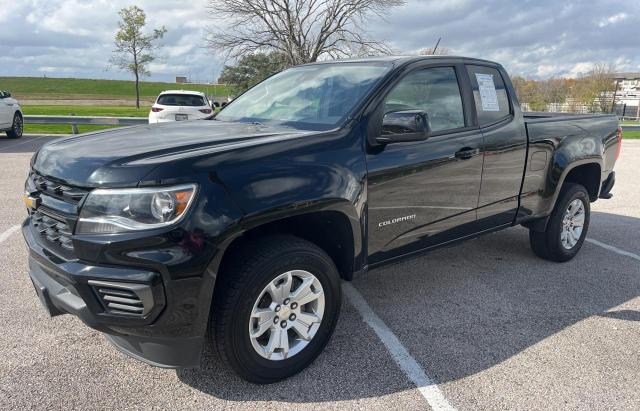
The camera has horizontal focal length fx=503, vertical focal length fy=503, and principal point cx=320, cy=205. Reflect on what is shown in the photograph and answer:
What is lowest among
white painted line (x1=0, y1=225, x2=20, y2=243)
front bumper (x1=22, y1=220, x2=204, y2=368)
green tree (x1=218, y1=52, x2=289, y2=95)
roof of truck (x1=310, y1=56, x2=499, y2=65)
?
white painted line (x1=0, y1=225, x2=20, y2=243)

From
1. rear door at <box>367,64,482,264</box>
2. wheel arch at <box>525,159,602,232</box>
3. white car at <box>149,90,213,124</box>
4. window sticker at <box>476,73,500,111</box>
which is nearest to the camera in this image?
rear door at <box>367,64,482,264</box>

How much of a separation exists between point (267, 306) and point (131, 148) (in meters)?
1.12

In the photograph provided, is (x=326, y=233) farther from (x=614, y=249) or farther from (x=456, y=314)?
(x=614, y=249)

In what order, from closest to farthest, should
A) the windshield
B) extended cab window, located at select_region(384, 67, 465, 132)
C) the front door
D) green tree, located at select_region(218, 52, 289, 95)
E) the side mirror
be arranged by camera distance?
the side mirror
the windshield
extended cab window, located at select_region(384, 67, 465, 132)
the front door
green tree, located at select_region(218, 52, 289, 95)

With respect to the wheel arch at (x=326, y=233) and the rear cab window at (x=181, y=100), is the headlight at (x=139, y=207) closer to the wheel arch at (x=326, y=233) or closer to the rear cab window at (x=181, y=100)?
the wheel arch at (x=326, y=233)

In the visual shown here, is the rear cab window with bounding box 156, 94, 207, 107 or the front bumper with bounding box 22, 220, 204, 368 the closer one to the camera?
the front bumper with bounding box 22, 220, 204, 368

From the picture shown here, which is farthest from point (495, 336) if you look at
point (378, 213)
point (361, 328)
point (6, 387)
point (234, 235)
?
point (6, 387)

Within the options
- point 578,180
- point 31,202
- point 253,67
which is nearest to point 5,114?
point 31,202

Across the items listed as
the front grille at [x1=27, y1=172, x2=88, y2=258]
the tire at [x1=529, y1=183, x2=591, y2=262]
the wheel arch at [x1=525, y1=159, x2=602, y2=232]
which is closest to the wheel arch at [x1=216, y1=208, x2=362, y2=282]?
the front grille at [x1=27, y1=172, x2=88, y2=258]

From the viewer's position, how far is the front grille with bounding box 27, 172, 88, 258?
2.43 meters

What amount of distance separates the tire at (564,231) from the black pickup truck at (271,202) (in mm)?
767

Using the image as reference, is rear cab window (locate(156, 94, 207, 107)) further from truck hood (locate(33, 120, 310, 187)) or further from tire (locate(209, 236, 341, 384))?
tire (locate(209, 236, 341, 384))

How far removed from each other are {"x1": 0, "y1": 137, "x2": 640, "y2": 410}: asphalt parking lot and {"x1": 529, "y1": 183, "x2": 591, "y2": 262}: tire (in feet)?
0.65

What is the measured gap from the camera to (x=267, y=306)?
2.79m
